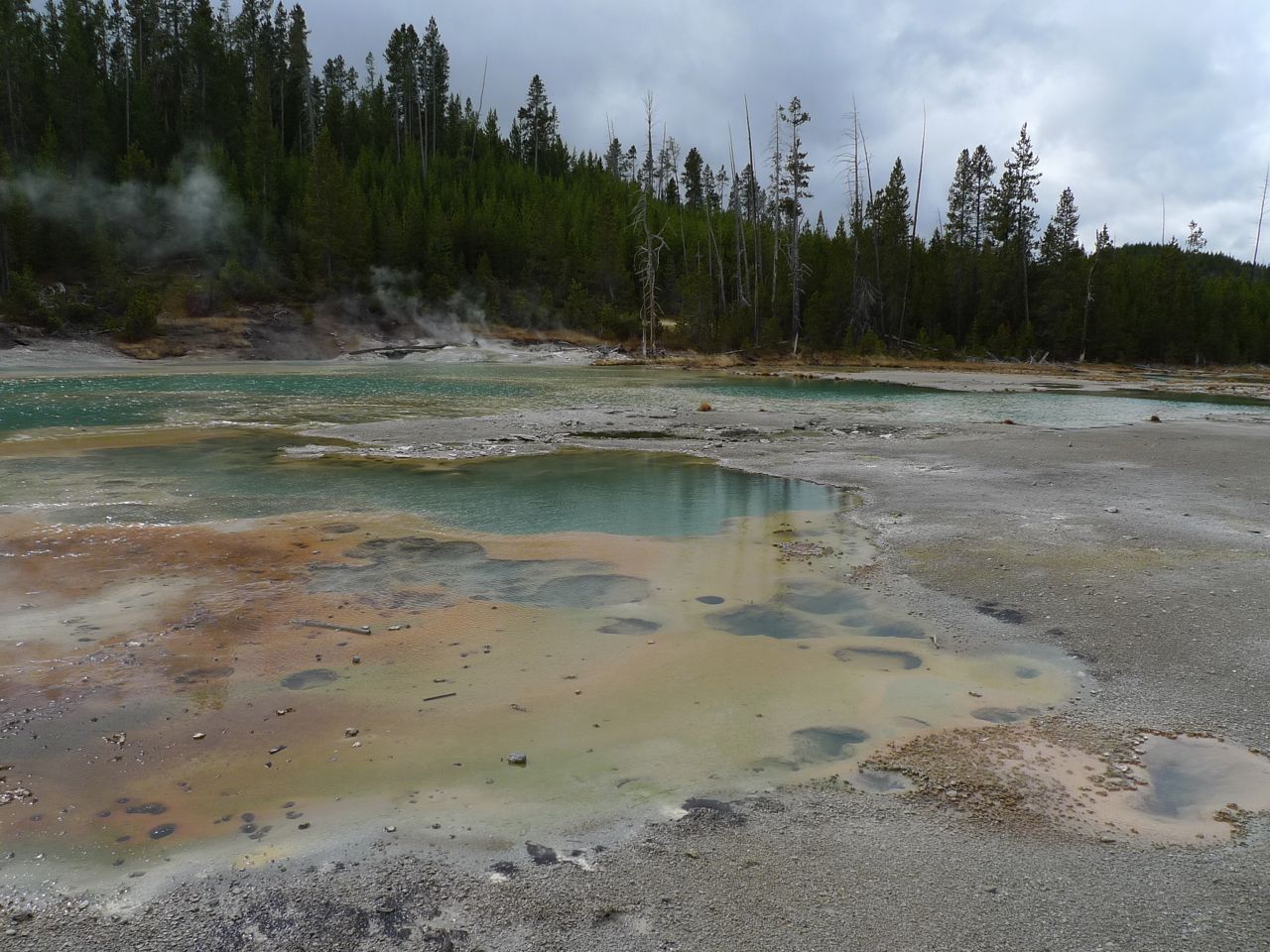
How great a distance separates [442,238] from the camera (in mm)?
62906

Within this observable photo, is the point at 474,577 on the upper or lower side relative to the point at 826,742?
upper

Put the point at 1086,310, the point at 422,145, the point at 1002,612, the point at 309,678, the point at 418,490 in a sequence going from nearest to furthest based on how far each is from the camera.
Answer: the point at 309,678 < the point at 1002,612 < the point at 418,490 < the point at 1086,310 < the point at 422,145

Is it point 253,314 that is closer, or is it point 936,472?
point 936,472

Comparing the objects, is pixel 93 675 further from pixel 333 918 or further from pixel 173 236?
pixel 173 236

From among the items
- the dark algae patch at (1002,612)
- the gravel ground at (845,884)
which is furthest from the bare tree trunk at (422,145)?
the gravel ground at (845,884)

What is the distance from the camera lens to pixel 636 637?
5.59 metres

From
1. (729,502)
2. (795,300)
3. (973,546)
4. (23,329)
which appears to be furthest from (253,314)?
(973,546)

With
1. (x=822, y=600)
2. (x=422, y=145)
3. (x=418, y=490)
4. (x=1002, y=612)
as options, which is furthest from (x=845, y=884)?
(x=422, y=145)

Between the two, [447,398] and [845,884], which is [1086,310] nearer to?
[447,398]

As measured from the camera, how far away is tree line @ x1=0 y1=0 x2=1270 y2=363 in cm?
5178

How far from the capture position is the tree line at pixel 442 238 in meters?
51.8

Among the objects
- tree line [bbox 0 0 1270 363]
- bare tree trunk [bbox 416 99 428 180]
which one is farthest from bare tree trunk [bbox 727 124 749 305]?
bare tree trunk [bbox 416 99 428 180]

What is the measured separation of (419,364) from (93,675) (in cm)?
4246

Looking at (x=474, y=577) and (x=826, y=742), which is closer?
(x=826, y=742)
